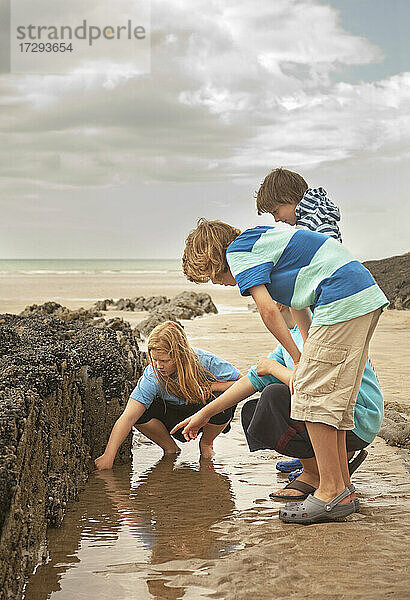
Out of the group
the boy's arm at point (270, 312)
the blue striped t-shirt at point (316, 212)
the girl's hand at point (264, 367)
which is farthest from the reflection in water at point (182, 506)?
the blue striped t-shirt at point (316, 212)

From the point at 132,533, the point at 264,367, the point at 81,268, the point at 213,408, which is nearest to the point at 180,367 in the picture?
the point at 213,408

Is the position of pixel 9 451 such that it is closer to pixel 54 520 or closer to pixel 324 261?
pixel 54 520

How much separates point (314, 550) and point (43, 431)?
137 cm

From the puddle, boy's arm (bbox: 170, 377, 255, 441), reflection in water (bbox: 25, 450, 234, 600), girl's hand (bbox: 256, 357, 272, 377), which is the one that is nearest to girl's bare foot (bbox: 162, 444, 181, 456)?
the puddle

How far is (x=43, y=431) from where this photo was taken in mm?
3635

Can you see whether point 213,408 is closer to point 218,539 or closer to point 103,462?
point 103,462

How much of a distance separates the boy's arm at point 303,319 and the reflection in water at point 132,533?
41.3 inches

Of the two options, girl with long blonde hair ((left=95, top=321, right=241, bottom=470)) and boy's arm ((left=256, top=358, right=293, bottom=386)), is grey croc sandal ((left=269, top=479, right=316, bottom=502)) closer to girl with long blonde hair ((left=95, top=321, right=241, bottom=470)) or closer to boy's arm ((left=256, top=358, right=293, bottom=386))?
boy's arm ((left=256, top=358, right=293, bottom=386))

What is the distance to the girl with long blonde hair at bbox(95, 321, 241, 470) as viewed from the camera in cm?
493

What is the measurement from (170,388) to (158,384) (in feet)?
0.28

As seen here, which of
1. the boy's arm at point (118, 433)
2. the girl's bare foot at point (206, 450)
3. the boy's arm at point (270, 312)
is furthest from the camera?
the girl's bare foot at point (206, 450)

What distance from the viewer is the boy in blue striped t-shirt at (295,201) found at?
4.62 m

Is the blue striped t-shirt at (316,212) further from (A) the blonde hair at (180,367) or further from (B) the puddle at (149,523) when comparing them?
(B) the puddle at (149,523)

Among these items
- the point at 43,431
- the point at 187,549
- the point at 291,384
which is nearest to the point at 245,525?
the point at 187,549
